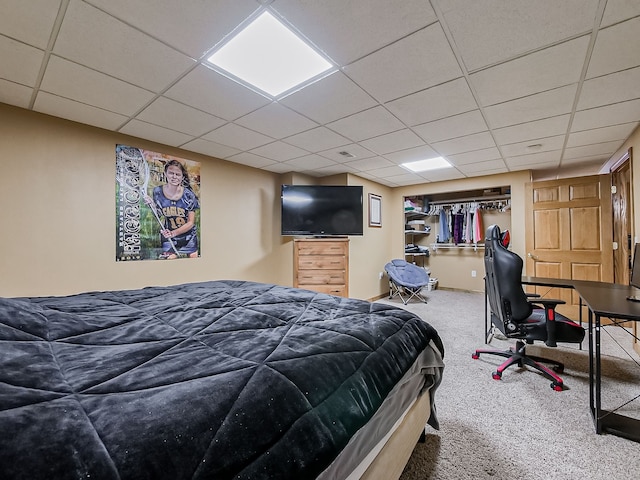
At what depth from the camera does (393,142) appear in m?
3.36

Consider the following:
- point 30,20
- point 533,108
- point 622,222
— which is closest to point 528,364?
point 533,108

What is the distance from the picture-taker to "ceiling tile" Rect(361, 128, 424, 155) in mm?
3105

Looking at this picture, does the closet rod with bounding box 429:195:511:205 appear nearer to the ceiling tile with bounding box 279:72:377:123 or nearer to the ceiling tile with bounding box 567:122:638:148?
the ceiling tile with bounding box 567:122:638:148

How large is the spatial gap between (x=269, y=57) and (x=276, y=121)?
929 millimetres

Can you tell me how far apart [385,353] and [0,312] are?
144 cm

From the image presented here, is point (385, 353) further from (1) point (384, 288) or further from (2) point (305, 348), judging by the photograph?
(1) point (384, 288)

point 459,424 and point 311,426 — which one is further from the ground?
point 311,426

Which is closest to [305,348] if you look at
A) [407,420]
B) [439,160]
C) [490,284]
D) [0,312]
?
[407,420]

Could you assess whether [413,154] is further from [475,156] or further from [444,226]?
[444,226]

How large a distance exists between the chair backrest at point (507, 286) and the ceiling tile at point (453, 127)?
1133 millimetres

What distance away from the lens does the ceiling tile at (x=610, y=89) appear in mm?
1993

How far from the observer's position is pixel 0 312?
3.34 ft

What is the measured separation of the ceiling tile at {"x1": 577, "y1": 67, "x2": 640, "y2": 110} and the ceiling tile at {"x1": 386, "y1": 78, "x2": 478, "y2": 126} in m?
0.77

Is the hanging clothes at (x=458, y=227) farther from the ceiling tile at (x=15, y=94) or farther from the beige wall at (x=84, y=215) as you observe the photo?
the ceiling tile at (x=15, y=94)
